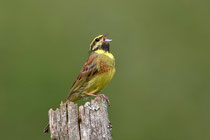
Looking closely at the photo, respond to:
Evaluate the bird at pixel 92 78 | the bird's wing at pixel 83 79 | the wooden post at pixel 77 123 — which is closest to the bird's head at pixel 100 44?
the bird at pixel 92 78

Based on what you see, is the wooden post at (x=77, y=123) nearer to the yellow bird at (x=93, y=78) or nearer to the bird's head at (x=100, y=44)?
the yellow bird at (x=93, y=78)

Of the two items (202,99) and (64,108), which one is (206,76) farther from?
(64,108)

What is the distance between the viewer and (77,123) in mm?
6180

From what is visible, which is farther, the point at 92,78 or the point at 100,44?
the point at 100,44

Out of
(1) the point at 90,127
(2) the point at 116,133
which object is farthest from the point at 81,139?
(2) the point at 116,133

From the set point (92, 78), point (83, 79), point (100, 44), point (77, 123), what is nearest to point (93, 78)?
point (92, 78)

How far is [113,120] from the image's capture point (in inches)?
472

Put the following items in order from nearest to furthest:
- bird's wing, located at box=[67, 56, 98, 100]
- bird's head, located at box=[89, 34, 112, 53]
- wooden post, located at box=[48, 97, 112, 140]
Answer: wooden post, located at box=[48, 97, 112, 140] → bird's wing, located at box=[67, 56, 98, 100] → bird's head, located at box=[89, 34, 112, 53]

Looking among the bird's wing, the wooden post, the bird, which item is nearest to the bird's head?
the bird

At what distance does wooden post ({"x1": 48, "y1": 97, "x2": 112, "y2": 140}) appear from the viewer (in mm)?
6160

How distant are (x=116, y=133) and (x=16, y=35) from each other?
12.6 feet

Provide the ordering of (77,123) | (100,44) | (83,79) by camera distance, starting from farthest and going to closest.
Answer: (100,44) < (83,79) < (77,123)

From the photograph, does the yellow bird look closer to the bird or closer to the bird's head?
the bird

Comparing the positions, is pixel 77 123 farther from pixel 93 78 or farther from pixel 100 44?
pixel 100 44
